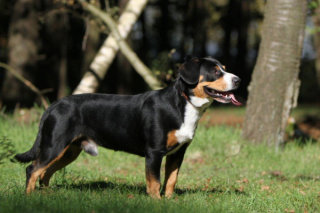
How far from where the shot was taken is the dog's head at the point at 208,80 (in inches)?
214

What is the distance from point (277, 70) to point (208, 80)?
4.60 meters

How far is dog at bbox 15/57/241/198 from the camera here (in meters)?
5.52

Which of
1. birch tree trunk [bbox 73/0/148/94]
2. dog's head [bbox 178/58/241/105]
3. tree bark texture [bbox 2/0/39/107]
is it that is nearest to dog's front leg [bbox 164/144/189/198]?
dog's head [bbox 178/58/241/105]

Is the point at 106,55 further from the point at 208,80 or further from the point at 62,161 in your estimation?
the point at 208,80

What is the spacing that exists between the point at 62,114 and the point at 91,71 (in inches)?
204

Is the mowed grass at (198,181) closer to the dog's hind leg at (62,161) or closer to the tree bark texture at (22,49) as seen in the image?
the dog's hind leg at (62,161)

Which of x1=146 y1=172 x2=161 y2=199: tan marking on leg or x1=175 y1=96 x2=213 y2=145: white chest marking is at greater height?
x1=175 y1=96 x2=213 y2=145: white chest marking

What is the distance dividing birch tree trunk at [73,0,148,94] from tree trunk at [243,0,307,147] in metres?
3.24

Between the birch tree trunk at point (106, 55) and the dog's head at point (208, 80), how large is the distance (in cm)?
555

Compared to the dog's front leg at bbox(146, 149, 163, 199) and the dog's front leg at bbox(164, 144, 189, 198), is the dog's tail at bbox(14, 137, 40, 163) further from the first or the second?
the dog's front leg at bbox(164, 144, 189, 198)

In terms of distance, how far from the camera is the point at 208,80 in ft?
18.2

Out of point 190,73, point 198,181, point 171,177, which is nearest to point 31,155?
point 171,177

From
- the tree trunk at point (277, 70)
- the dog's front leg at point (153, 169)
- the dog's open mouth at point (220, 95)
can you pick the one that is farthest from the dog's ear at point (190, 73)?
the tree trunk at point (277, 70)

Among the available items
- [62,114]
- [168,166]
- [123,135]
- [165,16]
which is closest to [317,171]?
[168,166]
